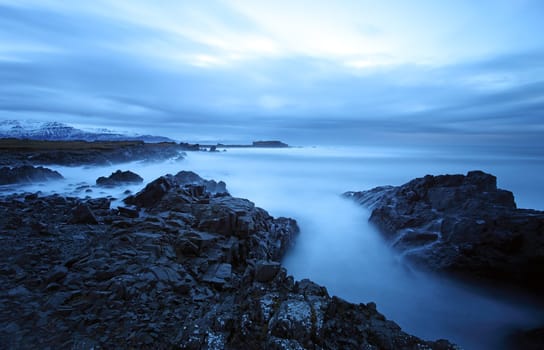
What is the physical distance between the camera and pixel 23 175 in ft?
53.8

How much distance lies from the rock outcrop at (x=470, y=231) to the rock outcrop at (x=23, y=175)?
22.1m

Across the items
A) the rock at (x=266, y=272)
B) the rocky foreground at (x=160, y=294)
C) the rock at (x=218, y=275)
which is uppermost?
the rock at (x=266, y=272)

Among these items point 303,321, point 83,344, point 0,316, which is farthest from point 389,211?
point 0,316

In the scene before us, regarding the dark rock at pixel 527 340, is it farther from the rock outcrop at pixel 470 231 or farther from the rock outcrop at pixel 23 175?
the rock outcrop at pixel 23 175

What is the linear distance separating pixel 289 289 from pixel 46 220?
887 centimetres

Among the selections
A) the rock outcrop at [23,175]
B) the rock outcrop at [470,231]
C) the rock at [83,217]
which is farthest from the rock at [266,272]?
the rock outcrop at [23,175]

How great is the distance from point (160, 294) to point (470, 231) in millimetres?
9291

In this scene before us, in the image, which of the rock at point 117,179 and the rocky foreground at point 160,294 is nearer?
the rocky foreground at point 160,294

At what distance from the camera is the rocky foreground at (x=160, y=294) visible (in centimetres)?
360

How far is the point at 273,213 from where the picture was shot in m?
15.4

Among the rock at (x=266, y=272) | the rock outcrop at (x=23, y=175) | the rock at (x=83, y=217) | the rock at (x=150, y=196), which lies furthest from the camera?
the rock outcrop at (x=23, y=175)

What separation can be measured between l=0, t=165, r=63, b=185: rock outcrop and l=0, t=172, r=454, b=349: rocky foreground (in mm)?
10502

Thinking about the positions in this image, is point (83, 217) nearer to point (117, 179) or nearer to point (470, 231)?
point (117, 179)

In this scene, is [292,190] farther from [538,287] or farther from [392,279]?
[538,287]
